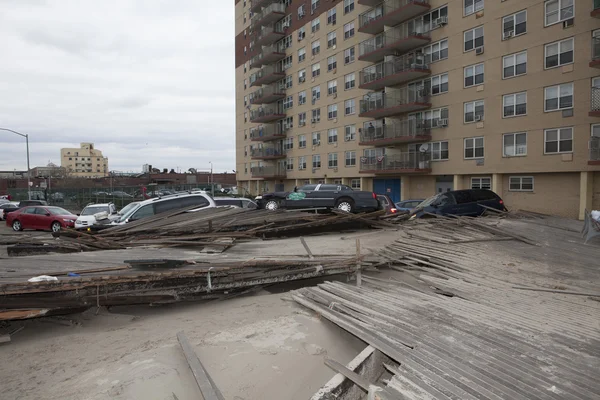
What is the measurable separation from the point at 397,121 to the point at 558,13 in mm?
13260

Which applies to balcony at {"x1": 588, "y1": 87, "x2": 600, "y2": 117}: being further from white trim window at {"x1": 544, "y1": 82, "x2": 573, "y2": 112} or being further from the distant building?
the distant building

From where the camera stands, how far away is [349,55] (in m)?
39.6

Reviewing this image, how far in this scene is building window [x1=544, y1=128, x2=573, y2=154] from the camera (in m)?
23.4

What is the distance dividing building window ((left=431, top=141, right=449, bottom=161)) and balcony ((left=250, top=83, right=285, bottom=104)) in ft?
82.2

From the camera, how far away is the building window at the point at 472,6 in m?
27.6

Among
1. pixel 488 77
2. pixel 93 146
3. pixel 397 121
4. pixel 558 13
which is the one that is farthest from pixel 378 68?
pixel 93 146

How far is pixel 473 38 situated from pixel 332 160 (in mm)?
18057

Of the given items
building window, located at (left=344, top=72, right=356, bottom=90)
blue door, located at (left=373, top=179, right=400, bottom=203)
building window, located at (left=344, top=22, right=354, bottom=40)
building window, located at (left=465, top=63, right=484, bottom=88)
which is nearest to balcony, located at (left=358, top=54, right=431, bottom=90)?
building window, located at (left=344, top=72, right=356, bottom=90)

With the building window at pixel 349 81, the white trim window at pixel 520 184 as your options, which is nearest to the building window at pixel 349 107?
the building window at pixel 349 81

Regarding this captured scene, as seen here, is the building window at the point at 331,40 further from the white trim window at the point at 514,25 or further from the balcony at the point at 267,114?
the white trim window at the point at 514,25

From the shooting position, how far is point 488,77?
89.5ft

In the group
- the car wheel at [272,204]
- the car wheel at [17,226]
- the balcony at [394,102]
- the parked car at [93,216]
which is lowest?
the car wheel at [17,226]

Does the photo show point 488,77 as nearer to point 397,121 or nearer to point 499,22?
point 499,22

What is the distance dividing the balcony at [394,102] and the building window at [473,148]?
14.8ft
